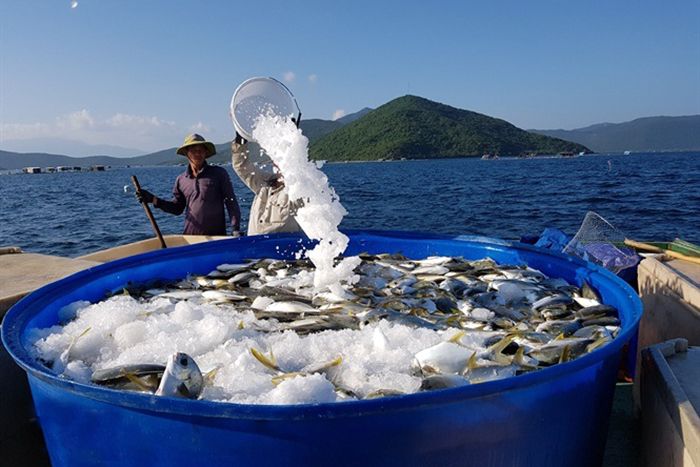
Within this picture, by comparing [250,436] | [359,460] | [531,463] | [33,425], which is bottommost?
[33,425]

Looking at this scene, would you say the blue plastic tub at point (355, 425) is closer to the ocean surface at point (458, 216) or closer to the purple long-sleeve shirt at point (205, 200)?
the purple long-sleeve shirt at point (205, 200)

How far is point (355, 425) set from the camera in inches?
67.6

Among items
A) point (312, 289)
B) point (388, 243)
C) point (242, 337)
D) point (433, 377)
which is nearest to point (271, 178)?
point (388, 243)

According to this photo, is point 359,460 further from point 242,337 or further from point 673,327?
point 673,327

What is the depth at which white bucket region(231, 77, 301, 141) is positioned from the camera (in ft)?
16.3

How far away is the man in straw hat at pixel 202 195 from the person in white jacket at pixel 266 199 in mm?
527

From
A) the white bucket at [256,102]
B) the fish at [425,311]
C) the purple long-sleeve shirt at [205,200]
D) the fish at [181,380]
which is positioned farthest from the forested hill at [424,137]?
the fish at [181,380]

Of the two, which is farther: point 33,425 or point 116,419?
point 33,425

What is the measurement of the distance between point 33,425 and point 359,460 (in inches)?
100

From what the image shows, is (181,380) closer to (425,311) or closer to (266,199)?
(425,311)

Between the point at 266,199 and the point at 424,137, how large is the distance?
14881cm

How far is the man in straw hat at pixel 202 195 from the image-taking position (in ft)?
21.6

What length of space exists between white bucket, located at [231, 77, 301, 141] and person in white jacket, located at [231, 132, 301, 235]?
0.76 m

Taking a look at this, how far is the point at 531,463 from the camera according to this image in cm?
208
